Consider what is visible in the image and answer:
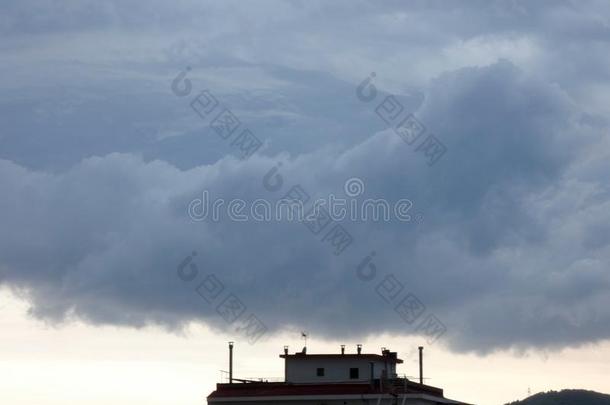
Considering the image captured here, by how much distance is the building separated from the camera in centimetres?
13188

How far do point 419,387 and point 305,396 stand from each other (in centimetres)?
1015

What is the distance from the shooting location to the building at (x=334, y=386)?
132 meters

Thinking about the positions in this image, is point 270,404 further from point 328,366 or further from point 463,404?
point 463,404

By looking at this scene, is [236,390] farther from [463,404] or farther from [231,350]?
[463,404]

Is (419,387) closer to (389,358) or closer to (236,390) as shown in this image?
(389,358)

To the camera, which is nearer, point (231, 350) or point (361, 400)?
point (361, 400)

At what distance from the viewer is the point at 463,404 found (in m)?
142

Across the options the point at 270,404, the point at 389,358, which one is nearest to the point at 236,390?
the point at 270,404

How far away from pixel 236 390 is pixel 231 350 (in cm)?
996

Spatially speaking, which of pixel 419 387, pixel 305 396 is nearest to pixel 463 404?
pixel 419 387

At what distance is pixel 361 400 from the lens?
132 metres

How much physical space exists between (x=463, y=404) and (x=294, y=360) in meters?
15.6

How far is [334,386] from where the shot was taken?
13275 cm

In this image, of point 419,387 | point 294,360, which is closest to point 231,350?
point 294,360
